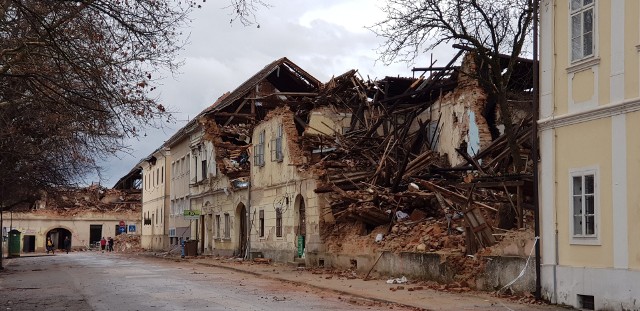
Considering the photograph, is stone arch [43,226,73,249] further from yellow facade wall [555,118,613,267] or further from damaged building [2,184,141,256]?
A: yellow facade wall [555,118,613,267]

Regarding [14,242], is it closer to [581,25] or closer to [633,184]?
[581,25]

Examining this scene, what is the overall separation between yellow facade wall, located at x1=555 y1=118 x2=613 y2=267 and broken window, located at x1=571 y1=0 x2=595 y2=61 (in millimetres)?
1432

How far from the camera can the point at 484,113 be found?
91.2ft

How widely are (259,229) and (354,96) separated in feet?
25.5

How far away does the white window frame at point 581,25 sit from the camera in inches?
599

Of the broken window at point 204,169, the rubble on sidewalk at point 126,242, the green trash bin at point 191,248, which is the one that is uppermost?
the broken window at point 204,169

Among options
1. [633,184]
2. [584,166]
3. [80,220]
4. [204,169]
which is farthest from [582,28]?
[80,220]

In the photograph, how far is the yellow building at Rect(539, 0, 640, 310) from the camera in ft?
46.6

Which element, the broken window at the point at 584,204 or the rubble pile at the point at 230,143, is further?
the rubble pile at the point at 230,143

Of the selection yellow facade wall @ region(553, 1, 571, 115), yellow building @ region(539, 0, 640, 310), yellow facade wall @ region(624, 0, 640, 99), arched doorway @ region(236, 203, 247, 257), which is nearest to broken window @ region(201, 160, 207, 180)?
arched doorway @ region(236, 203, 247, 257)

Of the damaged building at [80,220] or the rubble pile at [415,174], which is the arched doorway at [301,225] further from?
the damaged building at [80,220]

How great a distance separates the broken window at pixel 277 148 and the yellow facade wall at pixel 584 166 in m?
19.4

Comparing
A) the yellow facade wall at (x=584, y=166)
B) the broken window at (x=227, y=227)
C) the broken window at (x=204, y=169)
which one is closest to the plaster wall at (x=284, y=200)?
the broken window at (x=227, y=227)

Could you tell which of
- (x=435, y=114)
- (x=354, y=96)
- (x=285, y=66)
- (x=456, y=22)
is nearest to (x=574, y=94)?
(x=456, y=22)
